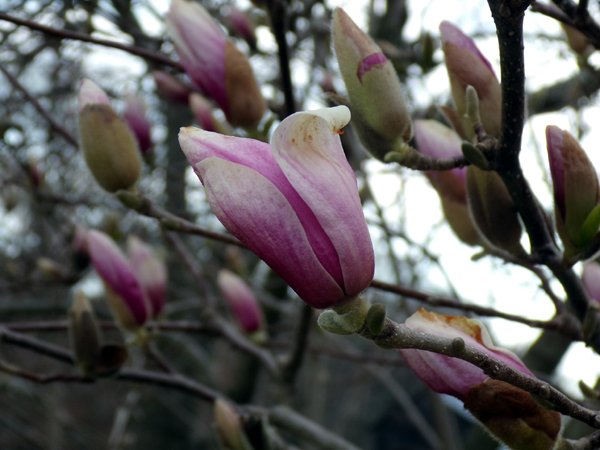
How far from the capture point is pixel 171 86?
1.22m

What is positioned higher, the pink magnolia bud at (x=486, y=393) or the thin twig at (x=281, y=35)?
the thin twig at (x=281, y=35)

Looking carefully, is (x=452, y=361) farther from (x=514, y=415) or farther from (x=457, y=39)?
(x=457, y=39)

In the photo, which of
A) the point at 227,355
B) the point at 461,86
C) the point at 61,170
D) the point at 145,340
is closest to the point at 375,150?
the point at 461,86

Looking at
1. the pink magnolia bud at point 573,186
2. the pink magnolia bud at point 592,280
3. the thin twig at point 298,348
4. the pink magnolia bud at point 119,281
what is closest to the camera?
the pink magnolia bud at point 573,186

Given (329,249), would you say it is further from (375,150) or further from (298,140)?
(375,150)

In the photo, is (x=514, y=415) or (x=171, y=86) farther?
(x=171, y=86)

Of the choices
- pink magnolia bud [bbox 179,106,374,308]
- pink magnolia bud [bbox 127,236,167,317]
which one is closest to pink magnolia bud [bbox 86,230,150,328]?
pink magnolia bud [bbox 127,236,167,317]

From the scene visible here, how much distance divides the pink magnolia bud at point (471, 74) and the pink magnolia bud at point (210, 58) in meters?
0.27

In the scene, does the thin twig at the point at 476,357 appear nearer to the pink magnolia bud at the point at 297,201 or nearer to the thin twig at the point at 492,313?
the pink magnolia bud at the point at 297,201

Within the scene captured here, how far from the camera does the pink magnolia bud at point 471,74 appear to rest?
621 mm

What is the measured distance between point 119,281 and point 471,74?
0.54m

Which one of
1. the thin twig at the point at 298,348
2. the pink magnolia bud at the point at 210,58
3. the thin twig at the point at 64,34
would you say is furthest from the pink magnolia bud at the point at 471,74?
the thin twig at the point at 298,348

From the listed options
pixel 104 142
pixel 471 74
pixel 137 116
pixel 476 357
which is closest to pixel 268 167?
pixel 476 357

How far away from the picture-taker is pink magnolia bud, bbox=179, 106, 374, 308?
42 cm
